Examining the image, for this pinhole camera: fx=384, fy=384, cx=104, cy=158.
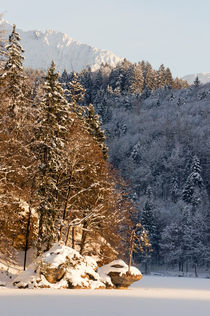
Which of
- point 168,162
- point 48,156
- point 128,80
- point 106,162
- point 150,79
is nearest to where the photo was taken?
point 48,156

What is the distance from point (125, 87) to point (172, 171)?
180ft

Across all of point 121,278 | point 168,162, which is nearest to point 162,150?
point 168,162

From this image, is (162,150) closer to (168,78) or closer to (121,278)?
(168,78)

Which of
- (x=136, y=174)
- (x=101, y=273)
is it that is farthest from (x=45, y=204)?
(x=136, y=174)

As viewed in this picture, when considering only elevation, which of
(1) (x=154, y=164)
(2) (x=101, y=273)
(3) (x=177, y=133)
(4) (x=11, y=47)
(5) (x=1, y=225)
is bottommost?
(2) (x=101, y=273)

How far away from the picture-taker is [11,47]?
29516 mm

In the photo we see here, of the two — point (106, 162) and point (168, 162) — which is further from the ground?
point (168, 162)

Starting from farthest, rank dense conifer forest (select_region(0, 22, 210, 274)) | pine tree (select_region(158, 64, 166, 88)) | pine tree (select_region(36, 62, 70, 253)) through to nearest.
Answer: pine tree (select_region(158, 64, 166, 88)) → pine tree (select_region(36, 62, 70, 253)) → dense conifer forest (select_region(0, 22, 210, 274))

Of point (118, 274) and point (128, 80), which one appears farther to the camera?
point (128, 80)

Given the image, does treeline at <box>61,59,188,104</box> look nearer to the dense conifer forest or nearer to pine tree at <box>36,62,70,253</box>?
the dense conifer forest

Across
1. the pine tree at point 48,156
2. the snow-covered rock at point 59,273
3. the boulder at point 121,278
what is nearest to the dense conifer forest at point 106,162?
the pine tree at point 48,156

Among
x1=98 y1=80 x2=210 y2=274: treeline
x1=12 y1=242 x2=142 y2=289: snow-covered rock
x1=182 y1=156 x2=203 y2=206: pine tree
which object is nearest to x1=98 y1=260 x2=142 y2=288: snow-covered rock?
x1=12 y1=242 x2=142 y2=289: snow-covered rock

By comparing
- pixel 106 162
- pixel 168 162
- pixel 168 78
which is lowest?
pixel 106 162

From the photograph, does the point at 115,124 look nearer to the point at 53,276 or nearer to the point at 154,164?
the point at 154,164
